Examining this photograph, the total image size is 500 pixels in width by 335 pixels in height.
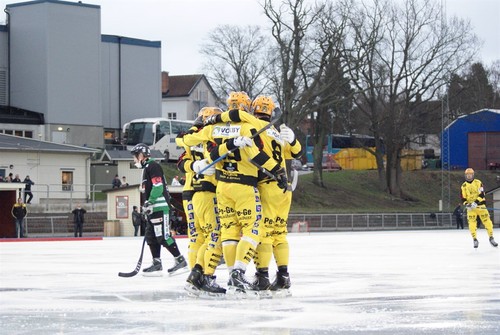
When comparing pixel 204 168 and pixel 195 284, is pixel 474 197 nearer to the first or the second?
pixel 204 168

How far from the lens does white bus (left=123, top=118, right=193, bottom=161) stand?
66750mm

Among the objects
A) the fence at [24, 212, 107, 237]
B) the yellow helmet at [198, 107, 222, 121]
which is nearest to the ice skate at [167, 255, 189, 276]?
the yellow helmet at [198, 107, 222, 121]

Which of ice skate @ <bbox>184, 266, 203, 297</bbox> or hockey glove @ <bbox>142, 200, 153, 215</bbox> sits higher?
hockey glove @ <bbox>142, 200, 153, 215</bbox>

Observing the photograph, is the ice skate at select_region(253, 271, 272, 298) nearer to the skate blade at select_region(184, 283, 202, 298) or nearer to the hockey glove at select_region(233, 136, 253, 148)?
the skate blade at select_region(184, 283, 202, 298)

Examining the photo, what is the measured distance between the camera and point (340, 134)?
84.2m

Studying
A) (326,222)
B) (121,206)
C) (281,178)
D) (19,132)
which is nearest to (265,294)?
(281,178)

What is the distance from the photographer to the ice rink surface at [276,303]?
8.34m

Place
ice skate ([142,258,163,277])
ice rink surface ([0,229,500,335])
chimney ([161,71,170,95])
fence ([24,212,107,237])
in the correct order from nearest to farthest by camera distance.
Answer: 1. ice rink surface ([0,229,500,335])
2. ice skate ([142,258,163,277])
3. fence ([24,212,107,237])
4. chimney ([161,71,170,95])

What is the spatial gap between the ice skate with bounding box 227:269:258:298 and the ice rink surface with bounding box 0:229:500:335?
0.27m

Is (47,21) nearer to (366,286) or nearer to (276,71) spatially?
(276,71)

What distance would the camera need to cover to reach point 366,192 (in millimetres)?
70188

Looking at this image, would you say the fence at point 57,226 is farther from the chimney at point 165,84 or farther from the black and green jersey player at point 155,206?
the chimney at point 165,84

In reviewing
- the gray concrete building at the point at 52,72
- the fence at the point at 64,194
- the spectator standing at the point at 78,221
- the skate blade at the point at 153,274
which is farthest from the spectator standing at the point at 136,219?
the gray concrete building at the point at 52,72

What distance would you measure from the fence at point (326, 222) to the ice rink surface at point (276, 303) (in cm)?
2598
